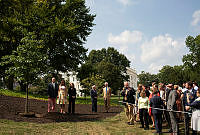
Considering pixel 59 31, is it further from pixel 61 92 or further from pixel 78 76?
pixel 61 92

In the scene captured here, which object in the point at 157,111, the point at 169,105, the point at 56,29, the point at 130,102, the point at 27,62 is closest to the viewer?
the point at 169,105

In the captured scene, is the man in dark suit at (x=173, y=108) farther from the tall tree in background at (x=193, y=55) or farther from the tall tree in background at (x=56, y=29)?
the tall tree in background at (x=193, y=55)

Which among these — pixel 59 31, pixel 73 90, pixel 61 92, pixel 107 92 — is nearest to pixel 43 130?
pixel 61 92

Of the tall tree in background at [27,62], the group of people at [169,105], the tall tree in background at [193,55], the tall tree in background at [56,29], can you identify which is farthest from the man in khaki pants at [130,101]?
the tall tree in background at [193,55]

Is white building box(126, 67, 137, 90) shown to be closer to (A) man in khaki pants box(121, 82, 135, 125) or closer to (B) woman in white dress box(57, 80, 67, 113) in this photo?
(B) woman in white dress box(57, 80, 67, 113)

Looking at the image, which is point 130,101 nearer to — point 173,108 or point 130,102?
point 130,102

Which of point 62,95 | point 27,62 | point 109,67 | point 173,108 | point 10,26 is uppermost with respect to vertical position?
point 10,26

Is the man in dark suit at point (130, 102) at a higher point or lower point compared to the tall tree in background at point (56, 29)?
lower

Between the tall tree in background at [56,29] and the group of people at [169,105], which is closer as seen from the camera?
the group of people at [169,105]

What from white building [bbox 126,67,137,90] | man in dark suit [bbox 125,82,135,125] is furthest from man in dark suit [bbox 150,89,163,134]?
white building [bbox 126,67,137,90]

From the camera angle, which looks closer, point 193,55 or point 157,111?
point 157,111

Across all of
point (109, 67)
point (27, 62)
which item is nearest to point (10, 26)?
point (27, 62)

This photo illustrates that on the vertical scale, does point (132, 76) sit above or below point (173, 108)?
above

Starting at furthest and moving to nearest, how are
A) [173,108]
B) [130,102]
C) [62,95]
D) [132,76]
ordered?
[132,76]
[62,95]
[130,102]
[173,108]
